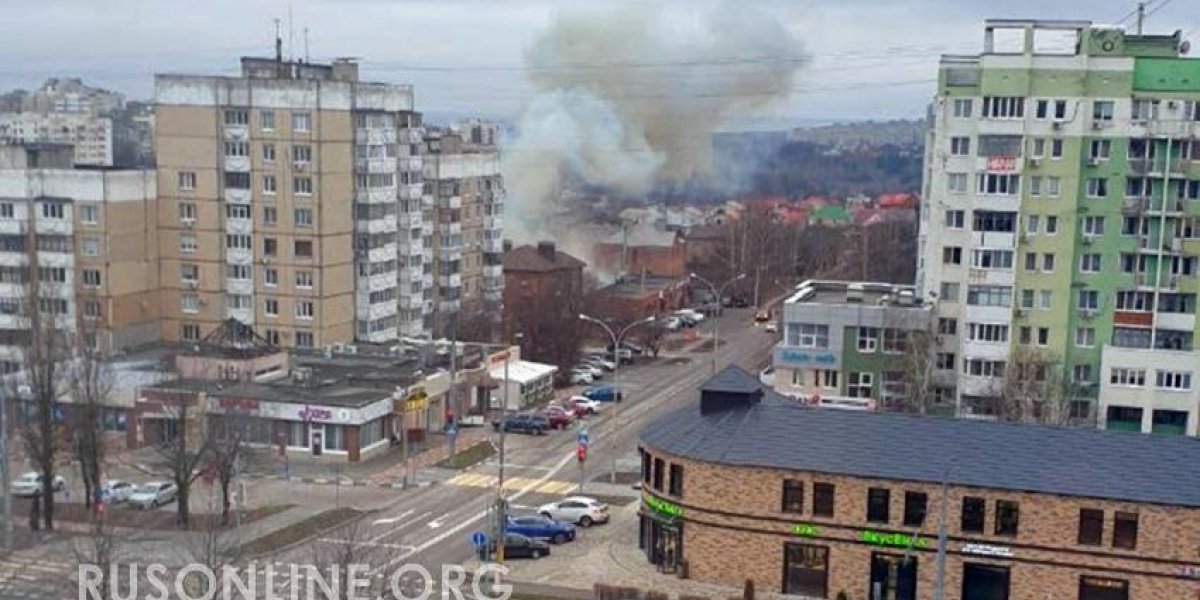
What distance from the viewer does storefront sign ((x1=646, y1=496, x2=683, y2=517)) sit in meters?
30.0

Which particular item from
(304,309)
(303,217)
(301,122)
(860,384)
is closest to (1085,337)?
(860,384)

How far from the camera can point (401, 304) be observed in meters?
58.0

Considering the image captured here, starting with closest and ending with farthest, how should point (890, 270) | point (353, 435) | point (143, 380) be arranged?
point (353, 435)
point (143, 380)
point (890, 270)

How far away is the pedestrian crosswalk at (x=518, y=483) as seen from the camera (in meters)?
38.9

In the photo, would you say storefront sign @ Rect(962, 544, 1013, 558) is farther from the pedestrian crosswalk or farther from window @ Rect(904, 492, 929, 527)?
the pedestrian crosswalk

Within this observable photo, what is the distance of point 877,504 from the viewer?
93.5 feet

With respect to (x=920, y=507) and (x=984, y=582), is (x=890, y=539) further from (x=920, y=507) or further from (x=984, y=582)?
(x=984, y=582)

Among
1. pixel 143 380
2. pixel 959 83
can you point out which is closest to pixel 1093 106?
pixel 959 83

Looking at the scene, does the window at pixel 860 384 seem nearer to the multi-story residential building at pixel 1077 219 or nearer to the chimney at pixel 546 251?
the multi-story residential building at pixel 1077 219

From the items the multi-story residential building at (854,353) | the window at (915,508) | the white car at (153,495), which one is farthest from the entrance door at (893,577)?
the white car at (153,495)

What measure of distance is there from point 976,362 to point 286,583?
27.4 meters

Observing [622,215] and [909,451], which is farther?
[622,215]

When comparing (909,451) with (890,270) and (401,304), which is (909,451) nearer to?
(401,304)

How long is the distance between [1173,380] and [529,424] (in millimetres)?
22114
